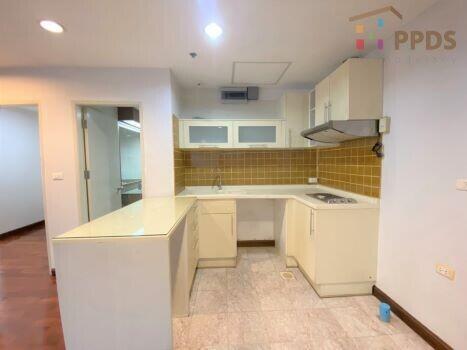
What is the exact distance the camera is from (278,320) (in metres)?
1.86

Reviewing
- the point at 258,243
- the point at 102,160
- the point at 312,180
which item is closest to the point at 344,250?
the point at 312,180

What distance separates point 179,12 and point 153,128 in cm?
129

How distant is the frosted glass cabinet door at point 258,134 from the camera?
118 inches

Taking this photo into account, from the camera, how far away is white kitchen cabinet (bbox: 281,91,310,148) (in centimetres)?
304

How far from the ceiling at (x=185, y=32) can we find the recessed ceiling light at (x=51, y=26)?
0.05 meters

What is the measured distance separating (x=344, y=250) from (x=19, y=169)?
5626 millimetres

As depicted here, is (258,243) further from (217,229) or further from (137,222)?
(137,222)

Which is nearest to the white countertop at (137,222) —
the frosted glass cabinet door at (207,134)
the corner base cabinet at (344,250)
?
the frosted glass cabinet door at (207,134)

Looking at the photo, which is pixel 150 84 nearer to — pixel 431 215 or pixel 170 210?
pixel 170 210

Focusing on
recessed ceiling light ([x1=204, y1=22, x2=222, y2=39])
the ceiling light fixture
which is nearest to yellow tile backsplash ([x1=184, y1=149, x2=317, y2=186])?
recessed ceiling light ([x1=204, y1=22, x2=222, y2=39])

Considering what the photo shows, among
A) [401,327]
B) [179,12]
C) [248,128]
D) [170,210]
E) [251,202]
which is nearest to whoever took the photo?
[179,12]

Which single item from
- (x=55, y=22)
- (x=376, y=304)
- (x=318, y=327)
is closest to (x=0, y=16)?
(x=55, y=22)

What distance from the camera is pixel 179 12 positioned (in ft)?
5.22

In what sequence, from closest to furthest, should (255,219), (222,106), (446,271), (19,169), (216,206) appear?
(446,271)
(216,206)
(222,106)
(255,219)
(19,169)
